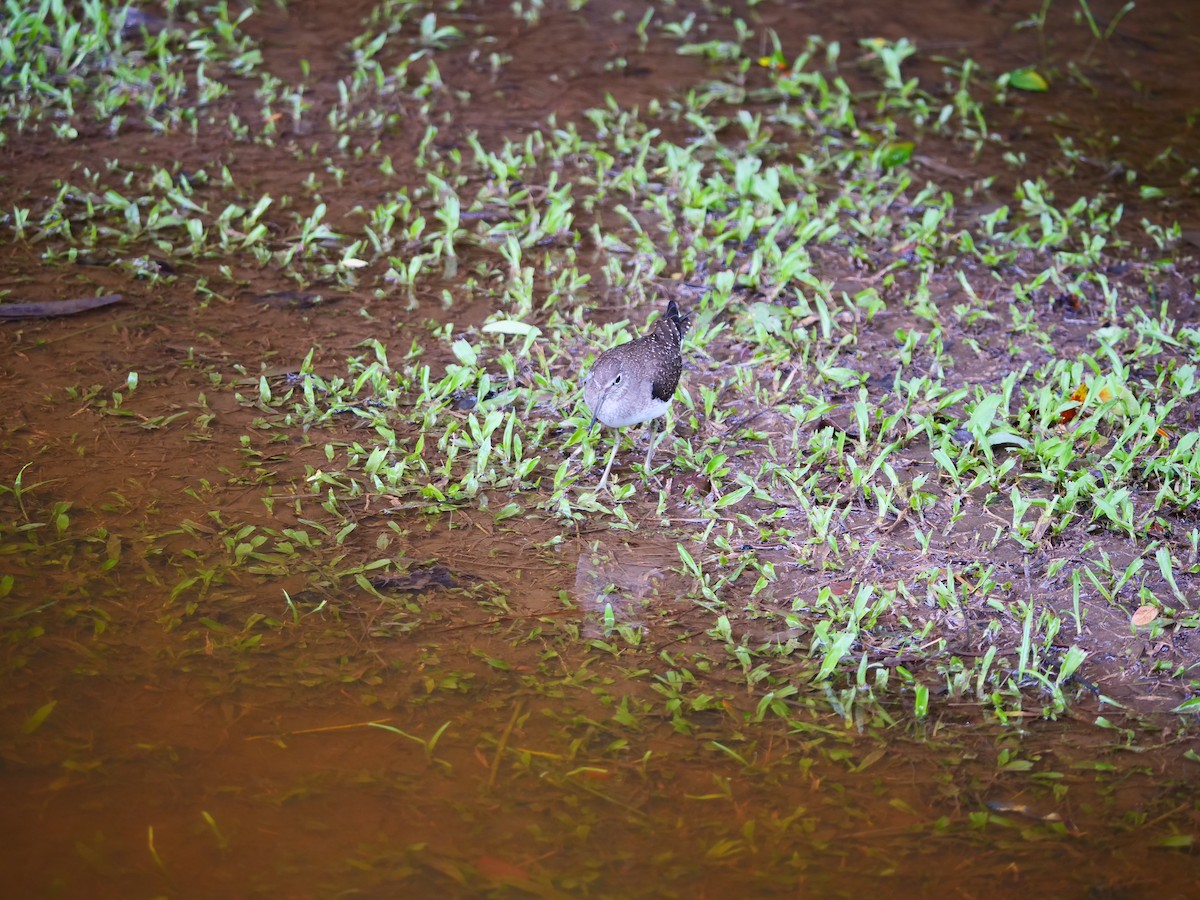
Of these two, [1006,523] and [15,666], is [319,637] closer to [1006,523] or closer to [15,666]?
[15,666]

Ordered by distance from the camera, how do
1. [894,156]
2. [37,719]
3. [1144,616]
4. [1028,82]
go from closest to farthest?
[37,719] → [1144,616] → [894,156] → [1028,82]

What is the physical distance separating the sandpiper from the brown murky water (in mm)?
467

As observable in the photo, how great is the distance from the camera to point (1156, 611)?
4.51 m

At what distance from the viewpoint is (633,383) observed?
476 cm

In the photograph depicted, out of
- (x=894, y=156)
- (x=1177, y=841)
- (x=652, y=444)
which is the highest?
(x=894, y=156)

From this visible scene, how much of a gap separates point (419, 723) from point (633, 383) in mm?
1735

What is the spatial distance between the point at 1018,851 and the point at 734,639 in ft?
4.08

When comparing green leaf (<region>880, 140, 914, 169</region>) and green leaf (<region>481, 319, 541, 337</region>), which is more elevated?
green leaf (<region>880, 140, 914, 169</region>)

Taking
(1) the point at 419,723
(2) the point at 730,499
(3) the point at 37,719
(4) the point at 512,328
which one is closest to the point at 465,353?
(4) the point at 512,328

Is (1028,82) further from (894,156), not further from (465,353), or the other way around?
(465,353)

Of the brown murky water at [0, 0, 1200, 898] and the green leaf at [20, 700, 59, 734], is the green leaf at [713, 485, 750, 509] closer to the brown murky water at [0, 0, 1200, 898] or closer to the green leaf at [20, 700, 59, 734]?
the brown murky water at [0, 0, 1200, 898]

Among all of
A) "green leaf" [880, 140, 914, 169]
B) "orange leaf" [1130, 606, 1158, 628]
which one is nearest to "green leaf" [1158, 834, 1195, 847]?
"orange leaf" [1130, 606, 1158, 628]

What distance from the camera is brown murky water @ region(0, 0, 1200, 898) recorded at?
11.2 feet

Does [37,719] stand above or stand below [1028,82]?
below
